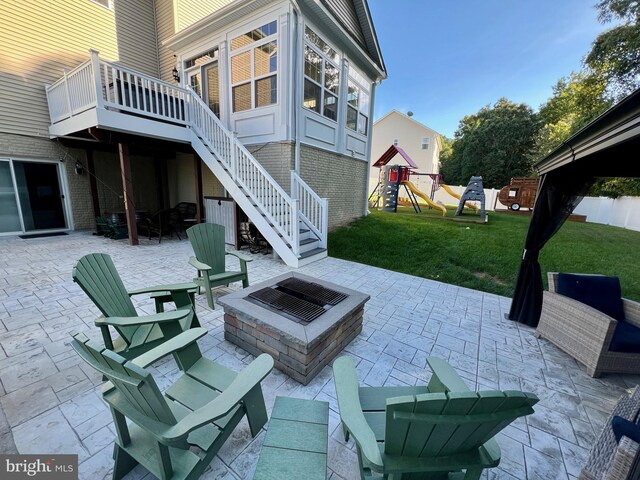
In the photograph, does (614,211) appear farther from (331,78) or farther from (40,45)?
(40,45)

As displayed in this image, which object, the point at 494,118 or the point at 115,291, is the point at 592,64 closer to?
the point at 494,118

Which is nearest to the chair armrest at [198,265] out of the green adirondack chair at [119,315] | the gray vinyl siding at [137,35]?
the green adirondack chair at [119,315]

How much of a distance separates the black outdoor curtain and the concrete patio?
0.30m

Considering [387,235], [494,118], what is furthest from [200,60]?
[494,118]

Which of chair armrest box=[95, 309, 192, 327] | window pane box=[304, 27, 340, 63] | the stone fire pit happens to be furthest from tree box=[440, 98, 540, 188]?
chair armrest box=[95, 309, 192, 327]

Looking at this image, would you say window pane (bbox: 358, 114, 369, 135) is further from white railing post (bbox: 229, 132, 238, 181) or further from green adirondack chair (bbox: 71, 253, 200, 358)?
green adirondack chair (bbox: 71, 253, 200, 358)

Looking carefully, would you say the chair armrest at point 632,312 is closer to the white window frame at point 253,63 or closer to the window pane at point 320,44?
the white window frame at point 253,63

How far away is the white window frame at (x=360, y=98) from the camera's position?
8.76 m

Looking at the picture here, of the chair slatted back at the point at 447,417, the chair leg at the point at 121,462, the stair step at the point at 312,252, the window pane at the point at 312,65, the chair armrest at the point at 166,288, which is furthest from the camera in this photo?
the window pane at the point at 312,65

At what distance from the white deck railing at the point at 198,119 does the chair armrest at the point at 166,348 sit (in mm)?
3780

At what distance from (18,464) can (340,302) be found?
2484 mm

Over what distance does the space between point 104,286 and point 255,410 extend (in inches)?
67.7

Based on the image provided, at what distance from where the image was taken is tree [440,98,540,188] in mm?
22281

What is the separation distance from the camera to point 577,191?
3.13 metres
